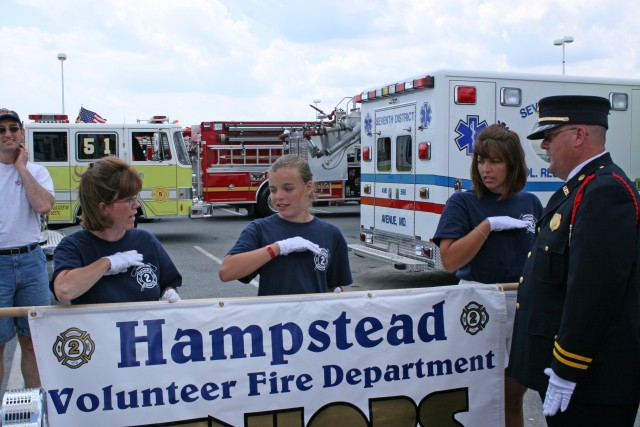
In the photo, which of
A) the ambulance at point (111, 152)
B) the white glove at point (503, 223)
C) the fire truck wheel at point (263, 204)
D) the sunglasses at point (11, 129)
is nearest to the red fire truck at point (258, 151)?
the fire truck wheel at point (263, 204)

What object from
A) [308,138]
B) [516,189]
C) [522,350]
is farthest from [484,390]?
[308,138]

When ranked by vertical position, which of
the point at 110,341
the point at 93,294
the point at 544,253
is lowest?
the point at 110,341

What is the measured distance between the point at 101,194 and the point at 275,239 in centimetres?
81

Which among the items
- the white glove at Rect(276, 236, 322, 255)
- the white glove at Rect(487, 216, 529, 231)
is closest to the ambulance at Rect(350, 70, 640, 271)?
the white glove at Rect(487, 216, 529, 231)

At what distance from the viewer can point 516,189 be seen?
3414 mm

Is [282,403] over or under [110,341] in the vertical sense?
under

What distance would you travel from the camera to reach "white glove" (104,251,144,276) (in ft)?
9.14

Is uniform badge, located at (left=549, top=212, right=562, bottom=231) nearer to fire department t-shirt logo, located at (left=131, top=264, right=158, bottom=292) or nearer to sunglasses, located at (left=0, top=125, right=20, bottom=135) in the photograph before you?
fire department t-shirt logo, located at (left=131, top=264, right=158, bottom=292)

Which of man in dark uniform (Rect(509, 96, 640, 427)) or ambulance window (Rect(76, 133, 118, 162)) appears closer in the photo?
man in dark uniform (Rect(509, 96, 640, 427))

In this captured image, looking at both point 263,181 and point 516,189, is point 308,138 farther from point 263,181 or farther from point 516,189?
point 516,189

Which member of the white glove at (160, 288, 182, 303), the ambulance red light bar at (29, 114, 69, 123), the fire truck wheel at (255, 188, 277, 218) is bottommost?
the fire truck wheel at (255, 188, 277, 218)

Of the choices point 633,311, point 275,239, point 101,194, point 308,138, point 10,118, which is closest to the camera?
point 633,311

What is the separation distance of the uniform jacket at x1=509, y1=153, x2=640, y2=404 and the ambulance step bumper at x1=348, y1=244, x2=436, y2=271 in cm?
564

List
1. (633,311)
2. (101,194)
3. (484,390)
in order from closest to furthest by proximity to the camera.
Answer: (633,311), (101,194), (484,390)
